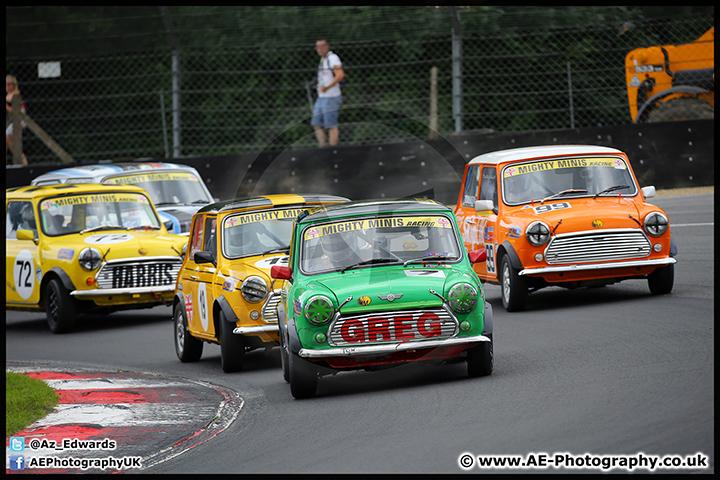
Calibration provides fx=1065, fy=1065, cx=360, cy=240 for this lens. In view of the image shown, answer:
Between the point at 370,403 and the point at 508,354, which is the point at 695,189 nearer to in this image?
the point at 508,354

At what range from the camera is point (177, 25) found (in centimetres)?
2059

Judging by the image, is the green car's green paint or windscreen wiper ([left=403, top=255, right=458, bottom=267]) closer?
the green car's green paint

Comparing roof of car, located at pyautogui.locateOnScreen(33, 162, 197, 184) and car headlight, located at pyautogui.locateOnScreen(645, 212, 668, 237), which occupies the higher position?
roof of car, located at pyautogui.locateOnScreen(33, 162, 197, 184)

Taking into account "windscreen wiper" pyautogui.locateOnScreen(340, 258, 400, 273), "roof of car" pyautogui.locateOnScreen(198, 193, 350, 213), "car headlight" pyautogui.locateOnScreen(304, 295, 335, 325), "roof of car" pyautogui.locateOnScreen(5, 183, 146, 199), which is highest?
"roof of car" pyautogui.locateOnScreen(5, 183, 146, 199)

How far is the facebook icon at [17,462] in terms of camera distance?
6.83 m

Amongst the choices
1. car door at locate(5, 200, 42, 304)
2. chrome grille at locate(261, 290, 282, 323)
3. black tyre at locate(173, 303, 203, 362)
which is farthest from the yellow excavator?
chrome grille at locate(261, 290, 282, 323)

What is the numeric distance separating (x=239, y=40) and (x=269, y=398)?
13.6 m

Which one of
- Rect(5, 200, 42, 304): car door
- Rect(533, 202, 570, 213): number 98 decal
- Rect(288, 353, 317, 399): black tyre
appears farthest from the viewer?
Rect(5, 200, 42, 304): car door

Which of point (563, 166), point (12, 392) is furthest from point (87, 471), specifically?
point (563, 166)

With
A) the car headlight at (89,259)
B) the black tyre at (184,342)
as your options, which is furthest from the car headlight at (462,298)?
the car headlight at (89,259)

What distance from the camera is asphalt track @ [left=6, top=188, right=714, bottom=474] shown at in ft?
20.0

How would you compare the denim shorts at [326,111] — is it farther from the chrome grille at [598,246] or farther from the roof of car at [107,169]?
the chrome grille at [598,246]

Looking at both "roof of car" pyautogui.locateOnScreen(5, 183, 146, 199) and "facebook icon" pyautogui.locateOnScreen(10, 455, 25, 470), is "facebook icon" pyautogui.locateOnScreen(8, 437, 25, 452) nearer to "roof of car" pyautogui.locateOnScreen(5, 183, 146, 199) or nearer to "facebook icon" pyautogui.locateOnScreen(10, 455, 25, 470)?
"facebook icon" pyautogui.locateOnScreen(10, 455, 25, 470)

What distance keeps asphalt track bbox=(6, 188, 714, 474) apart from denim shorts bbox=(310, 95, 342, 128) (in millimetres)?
8957
